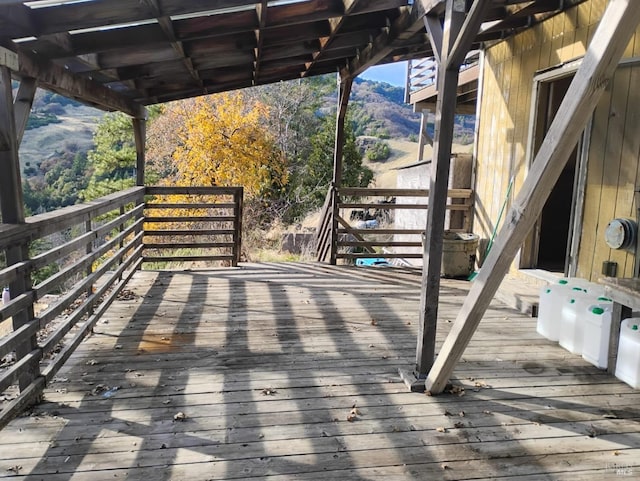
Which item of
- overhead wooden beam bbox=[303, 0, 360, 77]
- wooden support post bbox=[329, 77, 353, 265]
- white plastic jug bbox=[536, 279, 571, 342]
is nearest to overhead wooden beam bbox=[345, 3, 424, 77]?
overhead wooden beam bbox=[303, 0, 360, 77]

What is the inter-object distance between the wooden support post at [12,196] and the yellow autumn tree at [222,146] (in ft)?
32.5

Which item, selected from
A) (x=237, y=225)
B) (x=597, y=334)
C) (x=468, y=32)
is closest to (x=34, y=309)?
(x=468, y=32)

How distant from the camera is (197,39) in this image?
3.31m

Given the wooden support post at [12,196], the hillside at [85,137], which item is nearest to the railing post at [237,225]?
the wooden support post at [12,196]

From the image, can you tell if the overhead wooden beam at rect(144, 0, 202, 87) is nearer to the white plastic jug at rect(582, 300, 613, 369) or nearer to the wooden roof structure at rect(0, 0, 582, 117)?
the wooden roof structure at rect(0, 0, 582, 117)

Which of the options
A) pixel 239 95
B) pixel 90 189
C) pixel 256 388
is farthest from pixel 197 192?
pixel 90 189

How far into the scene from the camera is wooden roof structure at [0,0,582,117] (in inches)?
98.4

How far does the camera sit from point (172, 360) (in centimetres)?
317

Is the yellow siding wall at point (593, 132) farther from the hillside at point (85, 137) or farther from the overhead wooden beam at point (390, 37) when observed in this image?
the hillside at point (85, 137)

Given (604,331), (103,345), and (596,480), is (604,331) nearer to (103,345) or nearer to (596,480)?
(596,480)

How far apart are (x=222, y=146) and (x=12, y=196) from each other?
397 inches

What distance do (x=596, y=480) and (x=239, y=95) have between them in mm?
12359

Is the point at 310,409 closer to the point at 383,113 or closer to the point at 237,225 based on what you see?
the point at 237,225

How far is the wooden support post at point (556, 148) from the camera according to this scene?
1.61 m
